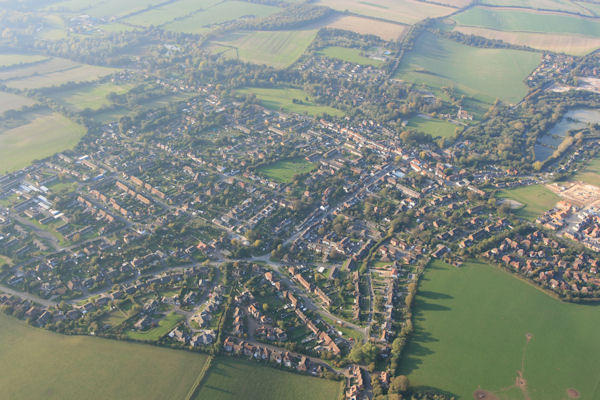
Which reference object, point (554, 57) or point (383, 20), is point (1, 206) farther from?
point (554, 57)

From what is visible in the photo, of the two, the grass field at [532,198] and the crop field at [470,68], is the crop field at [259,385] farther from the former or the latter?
the crop field at [470,68]

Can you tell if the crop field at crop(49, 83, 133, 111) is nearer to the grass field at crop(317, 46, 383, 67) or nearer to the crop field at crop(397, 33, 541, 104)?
the grass field at crop(317, 46, 383, 67)

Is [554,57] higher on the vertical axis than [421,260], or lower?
higher

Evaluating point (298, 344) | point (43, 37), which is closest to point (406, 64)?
point (298, 344)

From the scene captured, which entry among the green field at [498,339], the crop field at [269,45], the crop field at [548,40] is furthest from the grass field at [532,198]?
the crop field at [548,40]

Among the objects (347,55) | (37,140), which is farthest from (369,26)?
(37,140)

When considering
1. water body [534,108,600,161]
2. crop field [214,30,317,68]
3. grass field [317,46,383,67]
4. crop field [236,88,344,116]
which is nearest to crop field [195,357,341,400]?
water body [534,108,600,161]

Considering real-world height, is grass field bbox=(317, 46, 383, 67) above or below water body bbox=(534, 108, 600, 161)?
above
